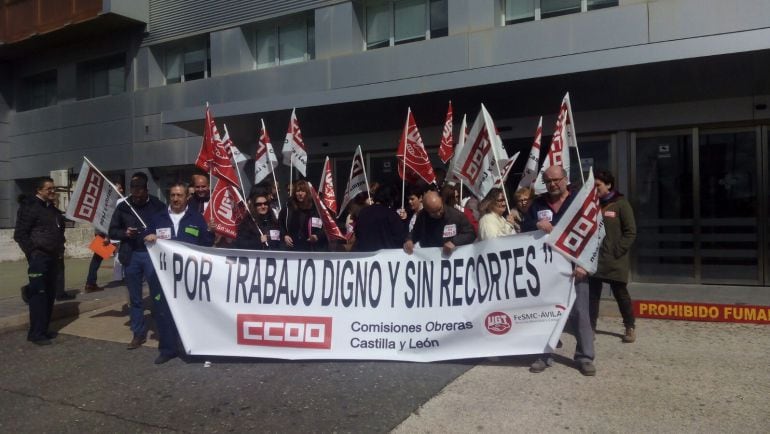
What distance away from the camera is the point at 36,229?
22.0 ft

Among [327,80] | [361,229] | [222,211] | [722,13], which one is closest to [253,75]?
[327,80]

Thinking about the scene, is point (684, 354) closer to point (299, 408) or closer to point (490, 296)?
point (490, 296)

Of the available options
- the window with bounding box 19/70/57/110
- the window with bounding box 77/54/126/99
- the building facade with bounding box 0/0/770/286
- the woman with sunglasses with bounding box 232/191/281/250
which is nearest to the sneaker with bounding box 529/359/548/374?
the woman with sunglasses with bounding box 232/191/281/250

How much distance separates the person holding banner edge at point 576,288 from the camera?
504cm

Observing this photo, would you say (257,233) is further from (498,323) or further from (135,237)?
(498,323)

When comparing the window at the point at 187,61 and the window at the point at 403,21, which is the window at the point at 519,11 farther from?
the window at the point at 187,61

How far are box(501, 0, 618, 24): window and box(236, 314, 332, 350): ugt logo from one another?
781 cm

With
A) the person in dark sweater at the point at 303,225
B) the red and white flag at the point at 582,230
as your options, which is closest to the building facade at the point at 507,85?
the person in dark sweater at the point at 303,225

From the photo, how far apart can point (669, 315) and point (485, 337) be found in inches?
118

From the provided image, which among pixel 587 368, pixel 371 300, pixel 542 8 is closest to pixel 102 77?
pixel 542 8

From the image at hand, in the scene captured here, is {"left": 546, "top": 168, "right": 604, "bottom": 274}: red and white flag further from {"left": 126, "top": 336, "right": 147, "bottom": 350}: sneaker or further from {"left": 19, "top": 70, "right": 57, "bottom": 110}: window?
{"left": 19, "top": 70, "right": 57, "bottom": 110}: window

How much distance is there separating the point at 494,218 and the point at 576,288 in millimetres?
1186

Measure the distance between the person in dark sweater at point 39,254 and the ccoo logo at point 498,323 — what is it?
16.7 ft

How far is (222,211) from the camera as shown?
687cm
